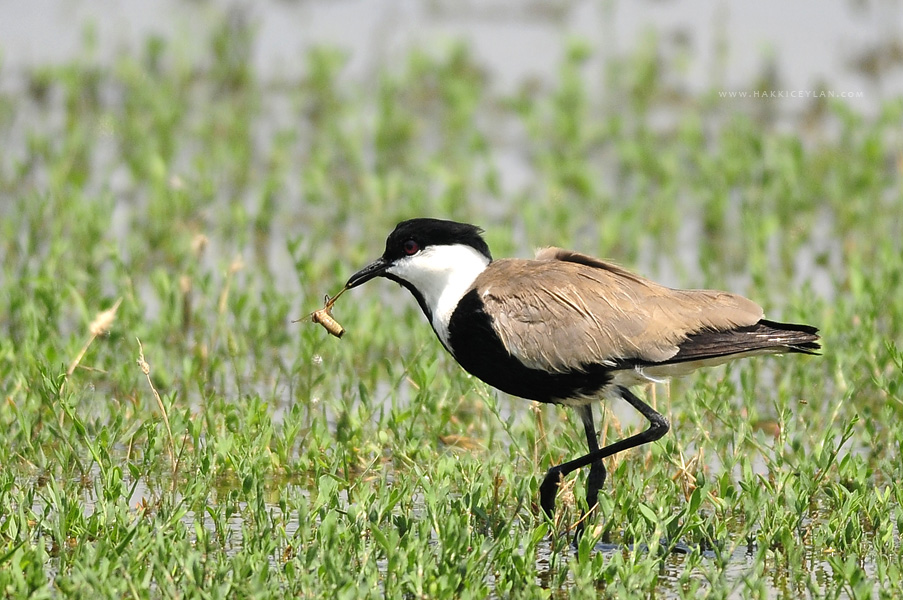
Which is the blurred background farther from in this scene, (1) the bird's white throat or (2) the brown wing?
(2) the brown wing

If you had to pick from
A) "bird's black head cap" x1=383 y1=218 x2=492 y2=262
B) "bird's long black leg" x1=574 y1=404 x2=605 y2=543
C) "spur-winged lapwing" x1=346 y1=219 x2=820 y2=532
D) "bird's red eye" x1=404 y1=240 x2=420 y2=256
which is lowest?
"bird's long black leg" x1=574 y1=404 x2=605 y2=543

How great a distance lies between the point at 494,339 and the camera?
19.2 feet

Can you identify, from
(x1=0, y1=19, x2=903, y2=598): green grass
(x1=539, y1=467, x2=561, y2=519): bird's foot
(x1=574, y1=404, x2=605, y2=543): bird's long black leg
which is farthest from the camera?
(x1=574, y1=404, x2=605, y2=543): bird's long black leg

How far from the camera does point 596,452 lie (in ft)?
19.4

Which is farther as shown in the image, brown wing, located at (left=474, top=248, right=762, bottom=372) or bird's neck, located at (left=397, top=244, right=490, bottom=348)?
bird's neck, located at (left=397, top=244, right=490, bottom=348)

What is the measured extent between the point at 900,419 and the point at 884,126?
15.3ft

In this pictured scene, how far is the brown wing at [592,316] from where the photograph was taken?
584cm

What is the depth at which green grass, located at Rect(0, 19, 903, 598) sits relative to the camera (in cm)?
512

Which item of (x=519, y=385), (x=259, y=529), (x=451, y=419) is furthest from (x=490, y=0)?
(x=259, y=529)

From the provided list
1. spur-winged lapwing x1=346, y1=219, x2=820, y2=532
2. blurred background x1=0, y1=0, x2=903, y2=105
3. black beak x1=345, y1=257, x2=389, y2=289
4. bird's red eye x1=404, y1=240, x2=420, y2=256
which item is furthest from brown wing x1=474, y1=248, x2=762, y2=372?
blurred background x1=0, y1=0, x2=903, y2=105

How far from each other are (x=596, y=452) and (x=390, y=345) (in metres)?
2.15

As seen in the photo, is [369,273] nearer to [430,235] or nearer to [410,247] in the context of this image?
[410,247]

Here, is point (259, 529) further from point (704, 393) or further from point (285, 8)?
point (285, 8)

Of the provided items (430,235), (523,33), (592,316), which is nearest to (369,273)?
(430,235)
